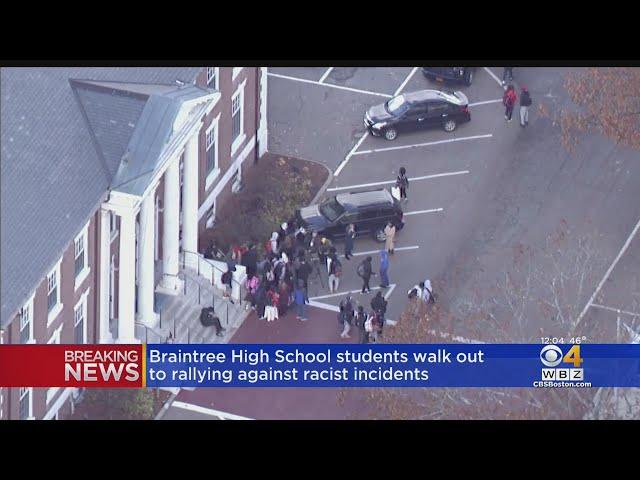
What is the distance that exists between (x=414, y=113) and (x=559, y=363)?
Result: 18.1 m

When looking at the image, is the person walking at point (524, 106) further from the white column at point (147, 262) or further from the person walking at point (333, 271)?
the white column at point (147, 262)

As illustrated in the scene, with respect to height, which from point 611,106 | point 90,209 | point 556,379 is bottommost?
point 556,379

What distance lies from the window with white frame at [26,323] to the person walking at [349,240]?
14354 mm

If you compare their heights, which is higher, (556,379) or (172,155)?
(172,155)

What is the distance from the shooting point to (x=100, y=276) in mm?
82312

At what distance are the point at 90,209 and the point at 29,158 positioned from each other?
2.19 meters

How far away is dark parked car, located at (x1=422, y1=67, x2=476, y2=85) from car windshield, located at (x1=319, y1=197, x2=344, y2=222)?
1023 cm

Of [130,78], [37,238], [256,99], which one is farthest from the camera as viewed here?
[256,99]

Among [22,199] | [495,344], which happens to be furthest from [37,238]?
[495,344]

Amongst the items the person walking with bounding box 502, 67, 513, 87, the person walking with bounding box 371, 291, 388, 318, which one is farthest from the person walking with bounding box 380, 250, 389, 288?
the person walking with bounding box 502, 67, 513, 87

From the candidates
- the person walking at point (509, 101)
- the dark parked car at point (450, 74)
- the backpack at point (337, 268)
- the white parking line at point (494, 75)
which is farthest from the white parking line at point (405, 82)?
the backpack at point (337, 268)

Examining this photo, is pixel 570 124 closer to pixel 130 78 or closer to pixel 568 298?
pixel 568 298

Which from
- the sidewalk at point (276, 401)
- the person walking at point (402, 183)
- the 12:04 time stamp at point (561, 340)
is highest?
the person walking at point (402, 183)

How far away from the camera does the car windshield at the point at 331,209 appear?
89625 millimetres
